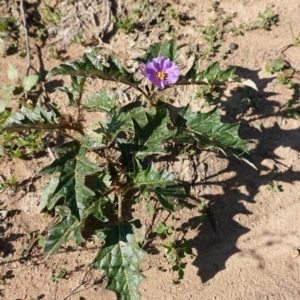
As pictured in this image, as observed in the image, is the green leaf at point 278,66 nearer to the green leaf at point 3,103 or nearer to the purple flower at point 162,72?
Result: the purple flower at point 162,72

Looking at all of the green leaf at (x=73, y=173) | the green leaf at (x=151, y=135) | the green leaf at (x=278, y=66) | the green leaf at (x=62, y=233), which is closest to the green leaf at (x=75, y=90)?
the green leaf at (x=73, y=173)

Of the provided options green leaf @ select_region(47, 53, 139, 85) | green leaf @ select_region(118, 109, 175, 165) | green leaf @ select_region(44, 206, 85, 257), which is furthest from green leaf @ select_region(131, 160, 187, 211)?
green leaf @ select_region(47, 53, 139, 85)

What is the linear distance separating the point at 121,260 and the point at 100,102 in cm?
129

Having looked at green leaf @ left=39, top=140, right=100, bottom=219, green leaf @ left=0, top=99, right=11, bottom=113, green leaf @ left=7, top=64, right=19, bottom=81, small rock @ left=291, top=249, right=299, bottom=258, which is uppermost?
green leaf @ left=7, top=64, right=19, bottom=81

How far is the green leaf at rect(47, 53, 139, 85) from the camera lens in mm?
2722

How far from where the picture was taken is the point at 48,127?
275 cm

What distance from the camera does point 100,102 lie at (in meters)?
3.34

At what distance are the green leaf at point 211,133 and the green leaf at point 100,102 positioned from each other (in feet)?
2.03

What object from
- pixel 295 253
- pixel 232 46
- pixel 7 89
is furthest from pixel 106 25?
pixel 295 253

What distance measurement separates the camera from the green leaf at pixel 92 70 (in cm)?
272

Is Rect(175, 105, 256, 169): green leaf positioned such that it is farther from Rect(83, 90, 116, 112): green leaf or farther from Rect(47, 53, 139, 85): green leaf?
Rect(83, 90, 116, 112): green leaf

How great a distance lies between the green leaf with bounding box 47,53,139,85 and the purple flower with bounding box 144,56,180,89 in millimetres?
163

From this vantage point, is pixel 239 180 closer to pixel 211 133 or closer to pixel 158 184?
pixel 211 133

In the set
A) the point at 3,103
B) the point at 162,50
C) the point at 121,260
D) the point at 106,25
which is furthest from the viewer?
the point at 106,25
